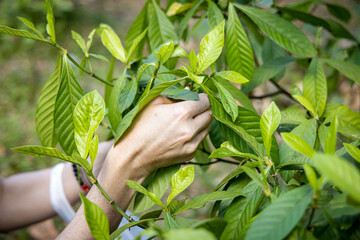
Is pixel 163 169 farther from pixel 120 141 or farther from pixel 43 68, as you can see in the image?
pixel 43 68

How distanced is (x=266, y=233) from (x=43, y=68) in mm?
3274

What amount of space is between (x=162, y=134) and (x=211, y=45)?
23 cm

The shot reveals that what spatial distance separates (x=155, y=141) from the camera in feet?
2.36

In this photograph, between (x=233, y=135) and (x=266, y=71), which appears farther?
(x=266, y=71)

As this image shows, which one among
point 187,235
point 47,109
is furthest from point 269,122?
point 47,109

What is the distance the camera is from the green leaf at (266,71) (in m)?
0.91

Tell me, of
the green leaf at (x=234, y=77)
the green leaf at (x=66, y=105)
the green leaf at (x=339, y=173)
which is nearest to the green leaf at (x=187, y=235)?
the green leaf at (x=339, y=173)

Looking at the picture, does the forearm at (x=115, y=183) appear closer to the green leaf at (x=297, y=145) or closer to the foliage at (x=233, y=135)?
the foliage at (x=233, y=135)

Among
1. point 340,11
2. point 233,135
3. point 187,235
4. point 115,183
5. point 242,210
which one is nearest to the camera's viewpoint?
point 187,235

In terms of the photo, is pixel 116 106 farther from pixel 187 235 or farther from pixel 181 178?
pixel 187 235

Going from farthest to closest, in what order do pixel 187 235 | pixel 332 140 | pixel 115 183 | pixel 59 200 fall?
pixel 59 200 → pixel 115 183 → pixel 332 140 → pixel 187 235

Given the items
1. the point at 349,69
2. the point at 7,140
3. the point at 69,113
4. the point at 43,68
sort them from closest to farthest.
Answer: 1. the point at 69,113
2. the point at 349,69
3. the point at 7,140
4. the point at 43,68

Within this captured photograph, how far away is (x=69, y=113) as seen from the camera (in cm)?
73

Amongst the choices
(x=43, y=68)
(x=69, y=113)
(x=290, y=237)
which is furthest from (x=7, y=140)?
(x=290, y=237)
